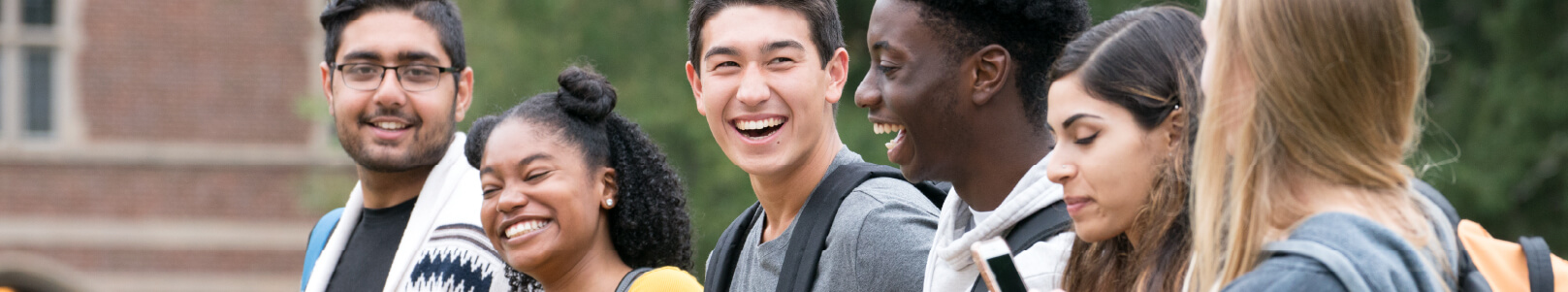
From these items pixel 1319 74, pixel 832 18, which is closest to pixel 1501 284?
pixel 1319 74

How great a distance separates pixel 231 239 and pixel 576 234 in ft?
38.2

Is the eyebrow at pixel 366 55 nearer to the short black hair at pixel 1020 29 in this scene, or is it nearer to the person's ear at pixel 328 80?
the person's ear at pixel 328 80

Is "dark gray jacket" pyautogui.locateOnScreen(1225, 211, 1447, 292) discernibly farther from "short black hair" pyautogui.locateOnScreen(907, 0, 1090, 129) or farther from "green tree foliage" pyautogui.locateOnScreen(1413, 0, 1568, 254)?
"green tree foliage" pyautogui.locateOnScreen(1413, 0, 1568, 254)

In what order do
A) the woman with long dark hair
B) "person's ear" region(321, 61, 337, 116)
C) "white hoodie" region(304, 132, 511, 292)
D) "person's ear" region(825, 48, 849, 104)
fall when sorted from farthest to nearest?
"person's ear" region(321, 61, 337, 116), "white hoodie" region(304, 132, 511, 292), "person's ear" region(825, 48, 849, 104), the woman with long dark hair

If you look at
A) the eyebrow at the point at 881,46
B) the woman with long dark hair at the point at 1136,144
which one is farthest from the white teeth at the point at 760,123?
the woman with long dark hair at the point at 1136,144

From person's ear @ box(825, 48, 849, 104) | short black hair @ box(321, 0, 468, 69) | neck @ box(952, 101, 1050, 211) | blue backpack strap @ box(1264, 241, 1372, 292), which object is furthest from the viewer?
short black hair @ box(321, 0, 468, 69)

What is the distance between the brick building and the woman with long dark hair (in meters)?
12.0

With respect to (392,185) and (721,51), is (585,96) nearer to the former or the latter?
(721,51)

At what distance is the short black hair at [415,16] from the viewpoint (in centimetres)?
383

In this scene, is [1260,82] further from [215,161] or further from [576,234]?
[215,161]

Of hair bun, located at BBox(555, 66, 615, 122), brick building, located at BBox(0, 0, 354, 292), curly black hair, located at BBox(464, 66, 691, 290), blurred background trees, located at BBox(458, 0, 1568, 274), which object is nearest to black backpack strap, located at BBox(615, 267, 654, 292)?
curly black hair, located at BBox(464, 66, 691, 290)

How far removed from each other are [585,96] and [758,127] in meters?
0.63

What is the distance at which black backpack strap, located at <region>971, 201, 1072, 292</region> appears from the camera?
225cm

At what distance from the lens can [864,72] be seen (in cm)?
854
